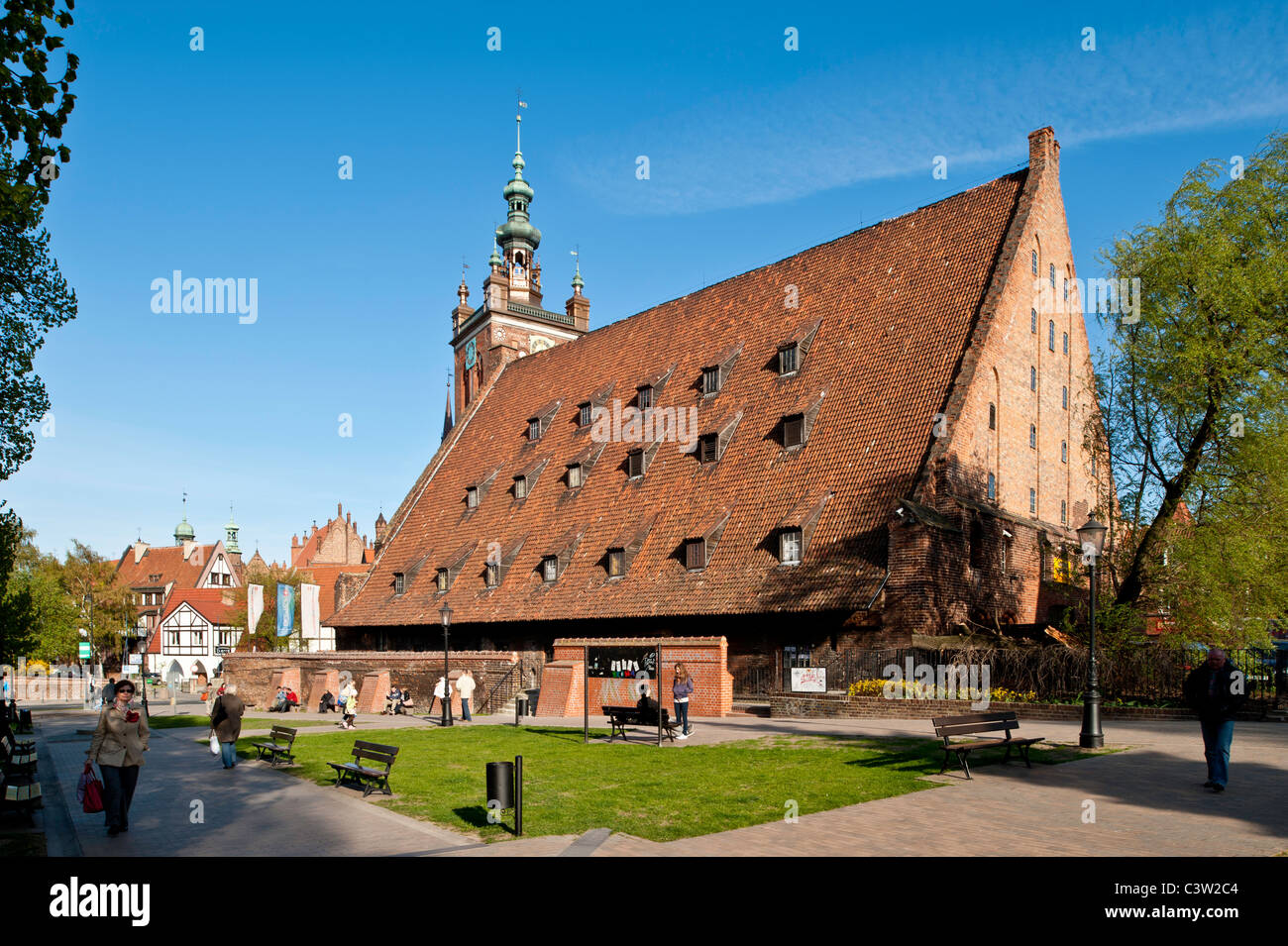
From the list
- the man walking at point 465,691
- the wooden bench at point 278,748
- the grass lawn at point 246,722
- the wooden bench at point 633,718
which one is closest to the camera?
the wooden bench at point 278,748

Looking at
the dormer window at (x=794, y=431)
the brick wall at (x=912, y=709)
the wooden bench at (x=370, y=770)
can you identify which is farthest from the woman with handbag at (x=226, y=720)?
the dormer window at (x=794, y=431)

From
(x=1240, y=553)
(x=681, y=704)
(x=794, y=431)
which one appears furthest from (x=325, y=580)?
(x=1240, y=553)

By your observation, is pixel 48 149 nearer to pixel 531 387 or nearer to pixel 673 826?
pixel 673 826

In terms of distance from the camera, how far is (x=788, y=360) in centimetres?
3281

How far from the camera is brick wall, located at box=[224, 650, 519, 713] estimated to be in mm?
31547

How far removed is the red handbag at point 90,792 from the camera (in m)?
11.6

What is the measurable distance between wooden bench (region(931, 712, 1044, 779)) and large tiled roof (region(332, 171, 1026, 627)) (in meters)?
9.41

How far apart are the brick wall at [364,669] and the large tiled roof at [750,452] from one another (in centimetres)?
241

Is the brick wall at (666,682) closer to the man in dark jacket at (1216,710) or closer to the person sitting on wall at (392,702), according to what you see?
the person sitting on wall at (392,702)

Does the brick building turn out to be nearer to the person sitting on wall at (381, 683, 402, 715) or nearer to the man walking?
the person sitting on wall at (381, 683, 402, 715)

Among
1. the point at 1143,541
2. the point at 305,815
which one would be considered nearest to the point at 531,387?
the point at 1143,541

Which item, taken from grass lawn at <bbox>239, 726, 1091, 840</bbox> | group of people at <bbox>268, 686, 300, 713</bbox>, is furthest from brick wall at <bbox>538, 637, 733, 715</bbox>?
group of people at <bbox>268, 686, 300, 713</bbox>

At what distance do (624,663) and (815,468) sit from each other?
27.2 feet

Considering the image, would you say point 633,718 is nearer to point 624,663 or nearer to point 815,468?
point 624,663
